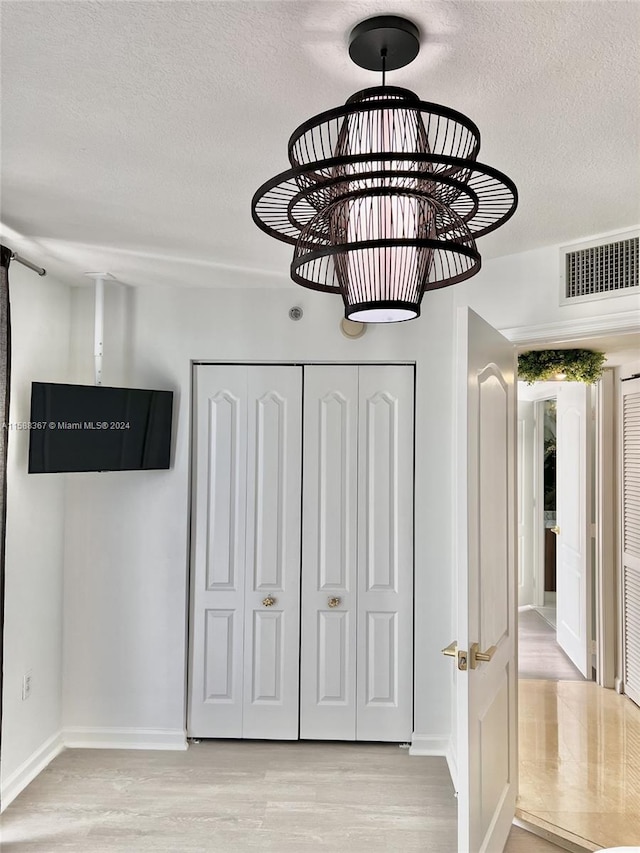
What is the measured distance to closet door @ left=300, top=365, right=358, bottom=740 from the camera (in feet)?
11.8

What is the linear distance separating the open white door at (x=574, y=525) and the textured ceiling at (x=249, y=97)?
7.44 feet

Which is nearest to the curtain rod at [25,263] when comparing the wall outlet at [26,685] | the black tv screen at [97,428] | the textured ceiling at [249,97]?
the textured ceiling at [249,97]

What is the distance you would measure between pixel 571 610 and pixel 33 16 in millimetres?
4876

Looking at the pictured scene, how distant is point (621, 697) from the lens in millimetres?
4180

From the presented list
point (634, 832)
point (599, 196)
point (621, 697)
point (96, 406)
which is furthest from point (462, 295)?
point (621, 697)

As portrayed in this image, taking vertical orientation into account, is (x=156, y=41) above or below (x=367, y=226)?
above

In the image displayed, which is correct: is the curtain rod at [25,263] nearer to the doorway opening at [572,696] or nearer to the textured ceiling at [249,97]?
the textured ceiling at [249,97]

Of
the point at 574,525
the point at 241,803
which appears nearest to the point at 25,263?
the point at 241,803

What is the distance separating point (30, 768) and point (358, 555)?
1935mm

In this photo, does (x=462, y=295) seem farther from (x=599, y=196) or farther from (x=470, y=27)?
(x=470, y=27)

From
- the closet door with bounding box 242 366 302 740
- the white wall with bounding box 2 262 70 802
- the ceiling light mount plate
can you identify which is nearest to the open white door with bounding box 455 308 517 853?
the ceiling light mount plate

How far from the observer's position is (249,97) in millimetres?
1648

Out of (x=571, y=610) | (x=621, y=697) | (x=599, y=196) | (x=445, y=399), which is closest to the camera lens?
(x=599, y=196)

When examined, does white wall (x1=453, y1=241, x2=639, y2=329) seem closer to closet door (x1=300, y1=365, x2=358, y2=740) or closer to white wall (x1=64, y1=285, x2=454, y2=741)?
white wall (x1=64, y1=285, x2=454, y2=741)
